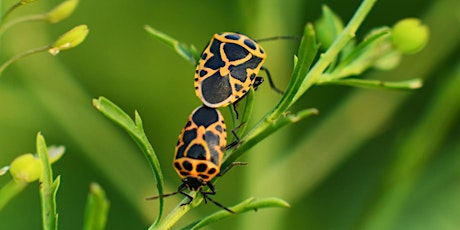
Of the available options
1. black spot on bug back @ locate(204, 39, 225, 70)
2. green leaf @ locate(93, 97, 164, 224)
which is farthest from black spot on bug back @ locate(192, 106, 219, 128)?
green leaf @ locate(93, 97, 164, 224)

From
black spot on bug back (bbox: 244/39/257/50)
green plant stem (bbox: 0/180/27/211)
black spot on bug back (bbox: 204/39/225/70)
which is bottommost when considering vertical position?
black spot on bug back (bbox: 244/39/257/50)

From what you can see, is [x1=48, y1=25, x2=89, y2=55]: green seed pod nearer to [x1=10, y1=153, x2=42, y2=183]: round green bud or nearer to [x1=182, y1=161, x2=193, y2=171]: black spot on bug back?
[x1=10, y1=153, x2=42, y2=183]: round green bud

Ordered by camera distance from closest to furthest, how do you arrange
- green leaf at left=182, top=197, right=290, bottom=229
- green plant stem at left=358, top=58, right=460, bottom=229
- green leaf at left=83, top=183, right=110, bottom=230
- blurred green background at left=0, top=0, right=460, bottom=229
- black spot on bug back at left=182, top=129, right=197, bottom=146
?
1. green leaf at left=83, top=183, right=110, bottom=230
2. green leaf at left=182, top=197, right=290, bottom=229
3. black spot on bug back at left=182, top=129, right=197, bottom=146
4. green plant stem at left=358, top=58, right=460, bottom=229
5. blurred green background at left=0, top=0, right=460, bottom=229

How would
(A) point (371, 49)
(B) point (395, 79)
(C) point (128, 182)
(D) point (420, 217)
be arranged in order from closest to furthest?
(A) point (371, 49)
(C) point (128, 182)
(B) point (395, 79)
(D) point (420, 217)

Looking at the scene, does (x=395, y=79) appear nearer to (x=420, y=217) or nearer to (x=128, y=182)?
(x=420, y=217)

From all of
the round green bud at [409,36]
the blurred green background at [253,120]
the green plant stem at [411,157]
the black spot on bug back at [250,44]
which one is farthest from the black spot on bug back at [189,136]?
the green plant stem at [411,157]

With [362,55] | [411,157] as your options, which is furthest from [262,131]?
[411,157]

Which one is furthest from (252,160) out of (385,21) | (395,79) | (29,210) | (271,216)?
(385,21)
